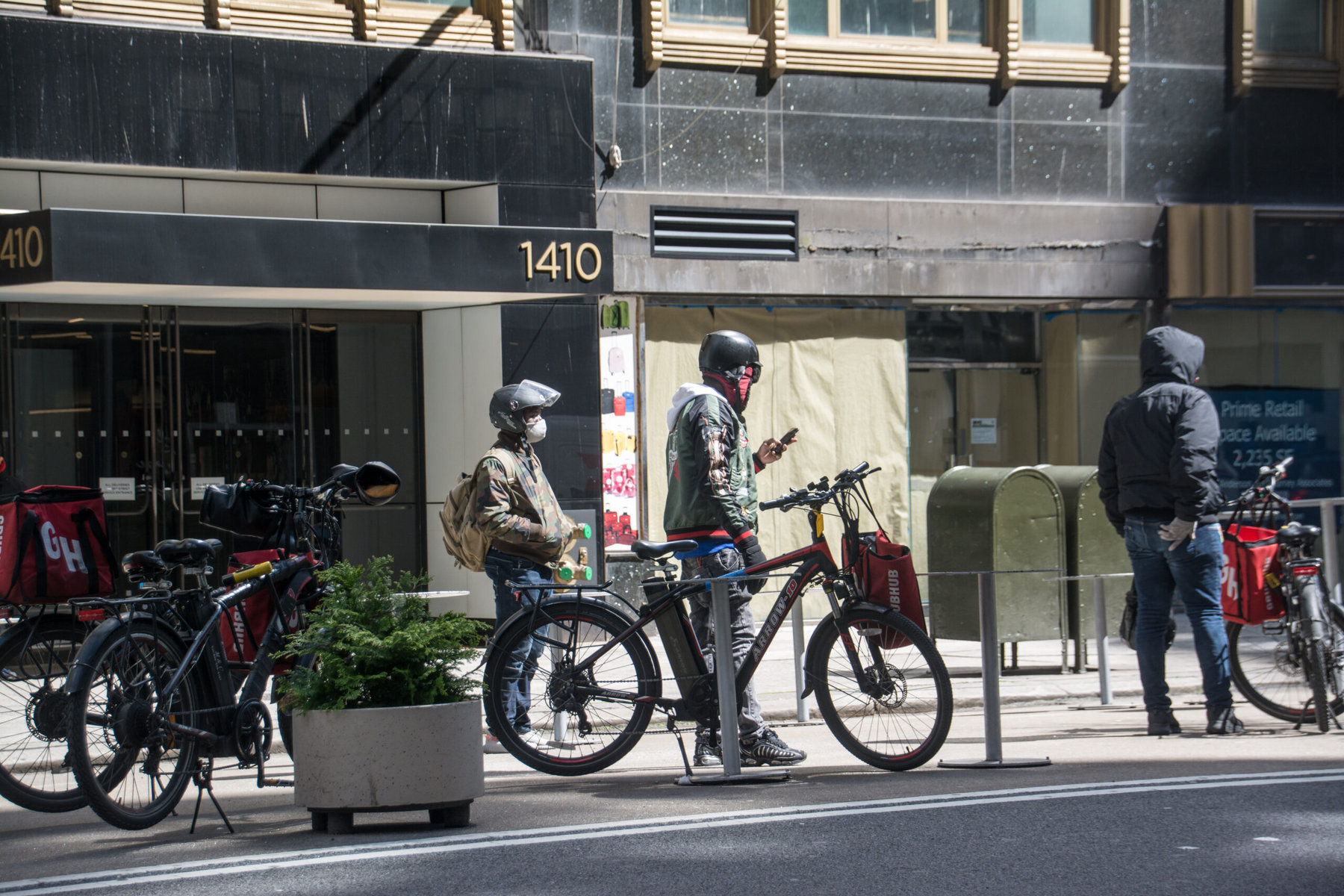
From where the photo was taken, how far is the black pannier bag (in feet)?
22.1

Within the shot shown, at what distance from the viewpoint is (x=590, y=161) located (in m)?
12.6

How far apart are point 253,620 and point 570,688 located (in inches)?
55.0

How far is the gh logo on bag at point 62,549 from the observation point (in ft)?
21.1

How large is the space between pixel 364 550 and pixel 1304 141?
962 centimetres

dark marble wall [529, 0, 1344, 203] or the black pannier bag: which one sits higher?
dark marble wall [529, 0, 1344, 203]

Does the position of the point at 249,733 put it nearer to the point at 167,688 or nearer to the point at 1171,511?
the point at 167,688

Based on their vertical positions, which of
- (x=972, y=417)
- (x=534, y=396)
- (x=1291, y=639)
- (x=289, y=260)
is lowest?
(x=1291, y=639)

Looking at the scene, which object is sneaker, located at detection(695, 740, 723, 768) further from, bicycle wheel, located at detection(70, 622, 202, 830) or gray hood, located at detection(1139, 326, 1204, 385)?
gray hood, located at detection(1139, 326, 1204, 385)

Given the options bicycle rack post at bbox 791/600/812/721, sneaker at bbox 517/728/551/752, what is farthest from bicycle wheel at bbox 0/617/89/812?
bicycle rack post at bbox 791/600/812/721

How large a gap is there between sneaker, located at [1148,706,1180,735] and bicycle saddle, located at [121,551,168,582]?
4.85 m

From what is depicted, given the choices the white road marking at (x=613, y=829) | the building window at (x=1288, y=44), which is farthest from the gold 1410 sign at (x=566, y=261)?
the white road marking at (x=613, y=829)

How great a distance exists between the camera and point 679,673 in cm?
689

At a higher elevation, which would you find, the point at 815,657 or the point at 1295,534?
the point at 1295,534

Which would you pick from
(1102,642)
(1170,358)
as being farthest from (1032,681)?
(1170,358)
